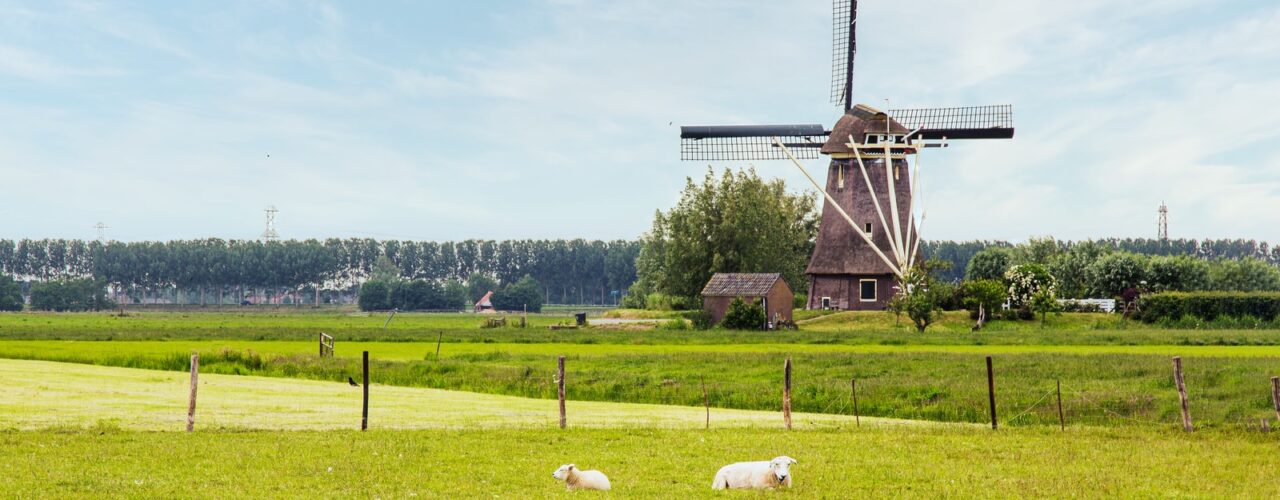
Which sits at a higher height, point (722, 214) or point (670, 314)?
point (722, 214)

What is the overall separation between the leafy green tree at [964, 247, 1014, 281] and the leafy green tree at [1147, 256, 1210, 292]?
22.6m

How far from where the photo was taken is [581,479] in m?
18.1

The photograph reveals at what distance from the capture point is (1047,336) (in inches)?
2486

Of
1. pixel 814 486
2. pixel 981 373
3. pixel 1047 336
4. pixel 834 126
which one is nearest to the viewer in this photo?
pixel 814 486

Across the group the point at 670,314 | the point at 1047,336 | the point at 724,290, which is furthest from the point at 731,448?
the point at 670,314

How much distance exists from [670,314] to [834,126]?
17.9 meters

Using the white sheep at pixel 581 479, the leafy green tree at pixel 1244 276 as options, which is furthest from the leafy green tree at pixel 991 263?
the white sheep at pixel 581 479

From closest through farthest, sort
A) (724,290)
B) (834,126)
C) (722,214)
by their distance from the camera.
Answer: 1. (724,290)
2. (834,126)
3. (722,214)

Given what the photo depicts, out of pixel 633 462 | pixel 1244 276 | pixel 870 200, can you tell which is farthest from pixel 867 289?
pixel 633 462

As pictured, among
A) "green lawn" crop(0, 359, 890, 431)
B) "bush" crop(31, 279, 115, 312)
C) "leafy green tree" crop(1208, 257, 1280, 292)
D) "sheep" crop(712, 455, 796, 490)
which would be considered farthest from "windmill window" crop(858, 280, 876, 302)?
"bush" crop(31, 279, 115, 312)

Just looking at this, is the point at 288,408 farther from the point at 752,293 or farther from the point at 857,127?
the point at 857,127

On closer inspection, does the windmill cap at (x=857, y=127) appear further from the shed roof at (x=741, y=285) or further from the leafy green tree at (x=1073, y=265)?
the leafy green tree at (x=1073, y=265)

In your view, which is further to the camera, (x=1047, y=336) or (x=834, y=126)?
(x=834, y=126)

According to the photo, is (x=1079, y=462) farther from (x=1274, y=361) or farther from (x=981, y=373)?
(x=1274, y=361)
